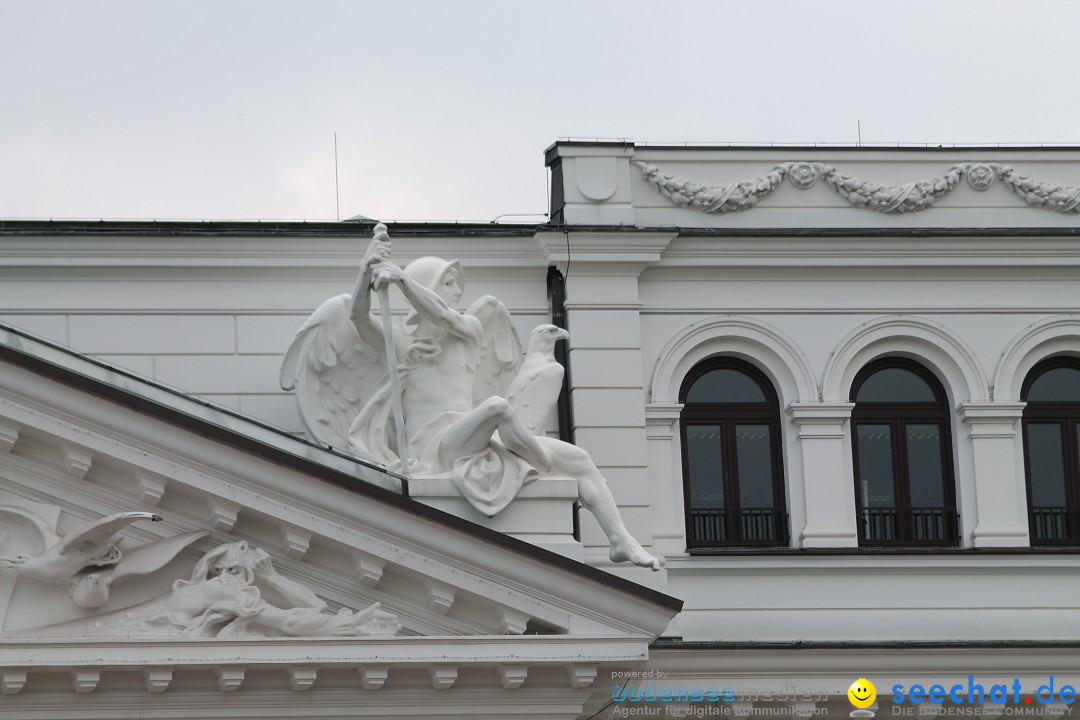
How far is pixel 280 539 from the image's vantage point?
807 inches

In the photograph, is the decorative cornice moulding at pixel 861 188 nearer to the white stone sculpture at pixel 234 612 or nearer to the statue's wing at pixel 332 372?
the statue's wing at pixel 332 372

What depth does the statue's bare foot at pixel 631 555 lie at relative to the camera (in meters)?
21.0

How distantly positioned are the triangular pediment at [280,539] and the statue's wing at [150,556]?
0.18 ft

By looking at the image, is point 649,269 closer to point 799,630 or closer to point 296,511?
point 799,630

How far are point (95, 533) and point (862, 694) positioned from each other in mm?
9434

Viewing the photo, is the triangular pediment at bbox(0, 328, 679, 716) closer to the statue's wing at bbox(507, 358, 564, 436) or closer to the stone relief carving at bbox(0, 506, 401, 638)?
the stone relief carving at bbox(0, 506, 401, 638)

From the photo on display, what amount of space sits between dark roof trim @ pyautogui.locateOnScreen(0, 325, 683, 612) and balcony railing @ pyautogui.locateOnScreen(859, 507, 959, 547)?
6.40 m

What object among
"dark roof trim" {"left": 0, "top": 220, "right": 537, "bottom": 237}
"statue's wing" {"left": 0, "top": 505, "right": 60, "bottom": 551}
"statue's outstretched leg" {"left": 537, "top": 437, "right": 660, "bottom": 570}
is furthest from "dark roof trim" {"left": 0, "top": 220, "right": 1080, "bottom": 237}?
"statue's wing" {"left": 0, "top": 505, "right": 60, "bottom": 551}

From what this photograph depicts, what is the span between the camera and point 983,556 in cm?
2588

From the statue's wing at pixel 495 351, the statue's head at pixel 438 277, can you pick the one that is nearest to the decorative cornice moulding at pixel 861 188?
the statue's wing at pixel 495 351

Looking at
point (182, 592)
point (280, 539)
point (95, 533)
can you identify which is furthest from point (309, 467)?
point (95, 533)

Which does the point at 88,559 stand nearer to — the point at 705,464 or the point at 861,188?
the point at 705,464

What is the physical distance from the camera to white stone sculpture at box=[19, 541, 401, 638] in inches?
787

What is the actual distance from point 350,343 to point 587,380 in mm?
3635
